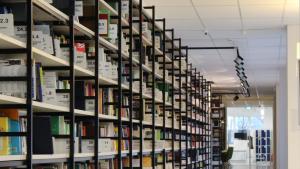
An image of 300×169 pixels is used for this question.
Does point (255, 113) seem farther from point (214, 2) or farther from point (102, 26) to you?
point (102, 26)

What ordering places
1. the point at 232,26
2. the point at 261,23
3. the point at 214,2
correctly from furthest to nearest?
the point at 232,26 < the point at 261,23 < the point at 214,2

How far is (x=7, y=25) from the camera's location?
3594 mm

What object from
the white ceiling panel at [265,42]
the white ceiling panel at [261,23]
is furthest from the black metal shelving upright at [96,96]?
the white ceiling panel at [265,42]

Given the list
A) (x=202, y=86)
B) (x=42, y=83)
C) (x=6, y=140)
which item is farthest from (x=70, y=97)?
(x=202, y=86)

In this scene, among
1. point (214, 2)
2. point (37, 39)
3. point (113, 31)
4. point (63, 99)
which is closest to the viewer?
point (37, 39)

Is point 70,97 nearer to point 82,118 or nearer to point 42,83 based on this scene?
point 42,83

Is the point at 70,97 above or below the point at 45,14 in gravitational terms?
below

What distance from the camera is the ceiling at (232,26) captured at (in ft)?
27.5

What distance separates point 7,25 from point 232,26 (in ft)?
22.2

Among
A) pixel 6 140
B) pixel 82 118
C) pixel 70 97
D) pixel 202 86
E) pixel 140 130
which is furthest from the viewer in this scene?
pixel 202 86

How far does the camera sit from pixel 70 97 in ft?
14.8

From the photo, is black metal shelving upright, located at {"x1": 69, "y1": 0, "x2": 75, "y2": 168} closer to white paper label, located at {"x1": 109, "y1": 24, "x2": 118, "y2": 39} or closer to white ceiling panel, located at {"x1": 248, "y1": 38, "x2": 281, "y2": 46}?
white paper label, located at {"x1": 109, "y1": 24, "x2": 118, "y2": 39}

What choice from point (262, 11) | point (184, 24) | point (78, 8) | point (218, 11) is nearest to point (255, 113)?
point (184, 24)

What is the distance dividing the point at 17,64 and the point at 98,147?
5.82ft
